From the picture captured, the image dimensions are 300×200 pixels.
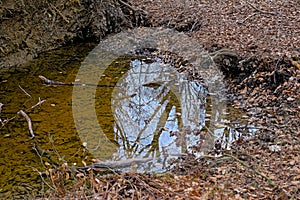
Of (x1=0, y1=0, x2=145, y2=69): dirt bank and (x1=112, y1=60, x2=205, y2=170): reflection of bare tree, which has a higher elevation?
(x1=0, y1=0, x2=145, y2=69): dirt bank

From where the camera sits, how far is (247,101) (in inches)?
178

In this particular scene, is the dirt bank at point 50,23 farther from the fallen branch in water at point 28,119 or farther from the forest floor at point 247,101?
the fallen branch in water at point 28,119

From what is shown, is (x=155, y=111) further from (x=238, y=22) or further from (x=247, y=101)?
(x=238, y=22)

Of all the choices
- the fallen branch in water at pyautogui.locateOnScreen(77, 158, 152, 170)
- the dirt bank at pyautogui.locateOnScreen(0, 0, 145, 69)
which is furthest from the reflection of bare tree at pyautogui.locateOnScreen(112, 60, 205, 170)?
the dirt bank at pyautogui.locateOnScreen(0, 0, 145, 69)

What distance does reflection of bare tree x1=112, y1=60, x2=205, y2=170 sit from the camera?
388cm

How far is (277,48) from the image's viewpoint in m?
4.88

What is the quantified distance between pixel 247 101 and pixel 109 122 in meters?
1.73

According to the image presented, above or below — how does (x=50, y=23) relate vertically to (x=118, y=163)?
above

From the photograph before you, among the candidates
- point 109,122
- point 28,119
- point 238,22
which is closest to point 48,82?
point 28,119

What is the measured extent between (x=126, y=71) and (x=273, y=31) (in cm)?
233

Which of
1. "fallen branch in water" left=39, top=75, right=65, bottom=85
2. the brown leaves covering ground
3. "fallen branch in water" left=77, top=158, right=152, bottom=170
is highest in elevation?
the brown leaves covering ground

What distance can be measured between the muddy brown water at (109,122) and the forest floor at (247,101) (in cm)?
31

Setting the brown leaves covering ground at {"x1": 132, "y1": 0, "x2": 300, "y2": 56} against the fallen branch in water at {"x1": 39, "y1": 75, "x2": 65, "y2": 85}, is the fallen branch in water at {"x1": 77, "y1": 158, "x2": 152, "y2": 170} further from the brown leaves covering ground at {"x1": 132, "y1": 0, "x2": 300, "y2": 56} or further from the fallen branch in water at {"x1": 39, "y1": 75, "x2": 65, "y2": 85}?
the brown leaves covering ground at {"x1": 132, "y1": 0, "x2": 300, "y2": 56}

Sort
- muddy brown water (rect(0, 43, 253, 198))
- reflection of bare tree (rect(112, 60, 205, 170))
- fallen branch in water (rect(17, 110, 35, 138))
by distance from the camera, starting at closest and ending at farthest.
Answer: muddy brown water (rect(0, 43, 253, 198)) < reflection of bare tree (rect(112, 60, 205, 170)) < fallen branch in water (rect(17, 110, 35, 138))
